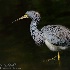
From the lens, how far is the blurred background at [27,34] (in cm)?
889

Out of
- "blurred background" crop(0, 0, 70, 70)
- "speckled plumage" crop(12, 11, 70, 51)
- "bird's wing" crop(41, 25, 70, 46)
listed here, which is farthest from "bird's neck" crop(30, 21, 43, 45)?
"blurred background" crop(0, 0, 70, 70)

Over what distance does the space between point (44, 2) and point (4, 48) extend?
4.44 meters

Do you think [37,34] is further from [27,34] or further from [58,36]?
[27,34]

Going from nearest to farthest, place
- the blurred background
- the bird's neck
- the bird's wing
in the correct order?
1. the bird's wing
2. the blurred background
3. the bird's neck

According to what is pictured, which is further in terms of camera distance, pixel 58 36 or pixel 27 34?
pixel 27 34

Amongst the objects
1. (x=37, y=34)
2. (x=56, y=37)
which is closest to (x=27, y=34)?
(x=37, y=34)

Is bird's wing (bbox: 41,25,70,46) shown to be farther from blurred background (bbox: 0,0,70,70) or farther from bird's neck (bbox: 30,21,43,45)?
blurred background (bbox: 0,0,70,70)

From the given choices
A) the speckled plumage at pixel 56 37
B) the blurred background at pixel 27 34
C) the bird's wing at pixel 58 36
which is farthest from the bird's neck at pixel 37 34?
the blurred background at pixel 27 34

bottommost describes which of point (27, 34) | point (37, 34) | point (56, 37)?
point (56, 37)

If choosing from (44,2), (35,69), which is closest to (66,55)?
(35,69)

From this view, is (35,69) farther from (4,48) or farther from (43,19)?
(43,19)

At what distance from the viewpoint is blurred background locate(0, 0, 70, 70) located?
29.2ft

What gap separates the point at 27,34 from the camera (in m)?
11.0

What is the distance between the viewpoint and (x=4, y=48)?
32.3 ft
